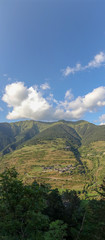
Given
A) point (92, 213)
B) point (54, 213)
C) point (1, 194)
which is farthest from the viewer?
point (54, 213)

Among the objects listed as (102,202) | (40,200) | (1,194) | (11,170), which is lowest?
(102,202)

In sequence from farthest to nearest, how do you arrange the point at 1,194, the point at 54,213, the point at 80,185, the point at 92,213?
1. the point at 80,185
2. the point at 54,213
3. the point at 92,213
4. the point at 1,194

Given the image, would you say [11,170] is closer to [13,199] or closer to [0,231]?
[13,199]

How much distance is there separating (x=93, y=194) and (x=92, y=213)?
15900 cm

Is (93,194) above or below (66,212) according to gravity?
below

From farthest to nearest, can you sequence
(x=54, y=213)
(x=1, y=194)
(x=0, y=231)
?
(x=54, y=213) → (x=0, y=231) → (x=1, y=194)

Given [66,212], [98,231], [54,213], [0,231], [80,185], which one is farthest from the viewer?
[80,185]

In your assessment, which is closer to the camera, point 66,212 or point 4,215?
point 4,215

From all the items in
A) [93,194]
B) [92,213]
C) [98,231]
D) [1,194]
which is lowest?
[93,194]

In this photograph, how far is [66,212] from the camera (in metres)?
42.2

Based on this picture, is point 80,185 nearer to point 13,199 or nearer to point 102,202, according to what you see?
point 102,202

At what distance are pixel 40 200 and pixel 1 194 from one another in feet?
12.0

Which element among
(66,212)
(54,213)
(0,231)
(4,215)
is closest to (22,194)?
(4,215)

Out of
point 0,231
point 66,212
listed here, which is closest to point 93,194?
point 66,212
